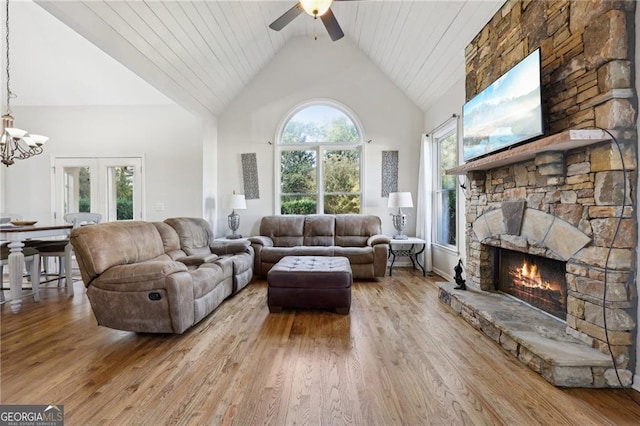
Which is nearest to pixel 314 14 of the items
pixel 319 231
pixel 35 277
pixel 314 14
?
pixel 314 14

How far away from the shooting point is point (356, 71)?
550 centimetres

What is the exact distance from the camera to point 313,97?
5551 mm

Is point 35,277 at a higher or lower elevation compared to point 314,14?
lower

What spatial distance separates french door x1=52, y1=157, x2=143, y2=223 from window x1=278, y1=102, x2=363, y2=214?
8.41 feet

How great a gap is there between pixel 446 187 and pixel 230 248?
3436 millimetres

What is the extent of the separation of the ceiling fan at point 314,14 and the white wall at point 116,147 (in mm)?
2870

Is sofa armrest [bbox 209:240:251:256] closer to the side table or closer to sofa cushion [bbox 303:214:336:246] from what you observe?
sofa cushion [bbox 303:214:336:246]

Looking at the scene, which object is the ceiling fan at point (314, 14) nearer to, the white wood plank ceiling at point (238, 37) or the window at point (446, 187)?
the white wood plank ceiling at point (238, 37)

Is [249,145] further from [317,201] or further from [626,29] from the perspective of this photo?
[626,29]

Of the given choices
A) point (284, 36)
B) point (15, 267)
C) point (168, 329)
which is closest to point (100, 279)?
point (168, 329)

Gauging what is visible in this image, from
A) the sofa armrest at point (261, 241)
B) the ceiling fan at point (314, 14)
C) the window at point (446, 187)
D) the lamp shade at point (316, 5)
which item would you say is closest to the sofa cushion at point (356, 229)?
the window at point (446, 187)

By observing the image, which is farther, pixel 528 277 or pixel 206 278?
pixel 206 278

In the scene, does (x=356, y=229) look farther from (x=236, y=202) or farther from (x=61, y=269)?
(x=61, y=269)

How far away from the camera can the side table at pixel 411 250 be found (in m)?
4.76
